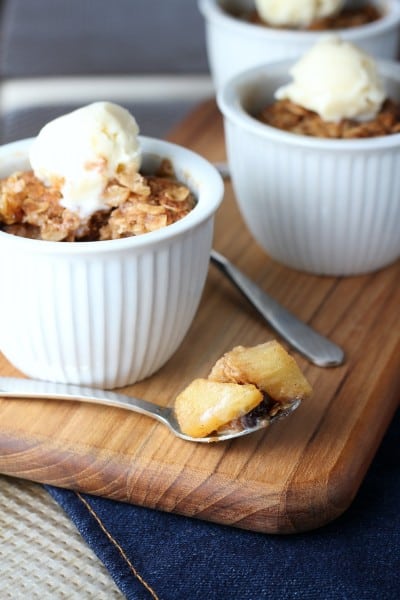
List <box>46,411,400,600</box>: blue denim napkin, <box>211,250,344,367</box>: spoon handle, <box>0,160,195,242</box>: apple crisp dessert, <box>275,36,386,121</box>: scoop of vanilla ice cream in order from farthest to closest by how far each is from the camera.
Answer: <box>275,36,386,121</box>: scoop of vanilla ice cream, <box>211,250,344,367</box>: spoon handle, <box>0,160,195,242</box>: apple crisp dessert, <box>46,411,400,600</box>: blue denim napkin

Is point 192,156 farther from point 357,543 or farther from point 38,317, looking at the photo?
point 357,543

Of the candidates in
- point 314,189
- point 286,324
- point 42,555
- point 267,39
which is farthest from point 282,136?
point 42,555

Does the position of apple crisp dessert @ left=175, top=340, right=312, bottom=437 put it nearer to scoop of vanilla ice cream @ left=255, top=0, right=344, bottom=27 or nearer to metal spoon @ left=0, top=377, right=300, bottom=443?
metal spoon @ left=0, top=377, right=300, bottom=443

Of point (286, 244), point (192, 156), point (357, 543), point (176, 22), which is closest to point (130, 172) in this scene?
point (192, 156)

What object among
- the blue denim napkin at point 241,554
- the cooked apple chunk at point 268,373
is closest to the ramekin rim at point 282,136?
the cooked apple chunk at point 268,373

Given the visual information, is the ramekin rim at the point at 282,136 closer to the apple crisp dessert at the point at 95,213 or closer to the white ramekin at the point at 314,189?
the white ramekin at the point at 314,189

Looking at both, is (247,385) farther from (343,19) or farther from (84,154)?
(343,19)

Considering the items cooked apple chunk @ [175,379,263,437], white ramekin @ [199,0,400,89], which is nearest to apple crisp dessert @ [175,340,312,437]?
cooked apple chunk @ [175,379,263,437]

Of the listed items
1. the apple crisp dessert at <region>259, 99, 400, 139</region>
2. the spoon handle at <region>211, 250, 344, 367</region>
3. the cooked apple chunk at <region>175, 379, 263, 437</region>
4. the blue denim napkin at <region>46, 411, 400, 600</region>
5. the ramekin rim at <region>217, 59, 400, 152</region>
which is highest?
the ramekin rim at <region>217, 59, 400, 152</region>
